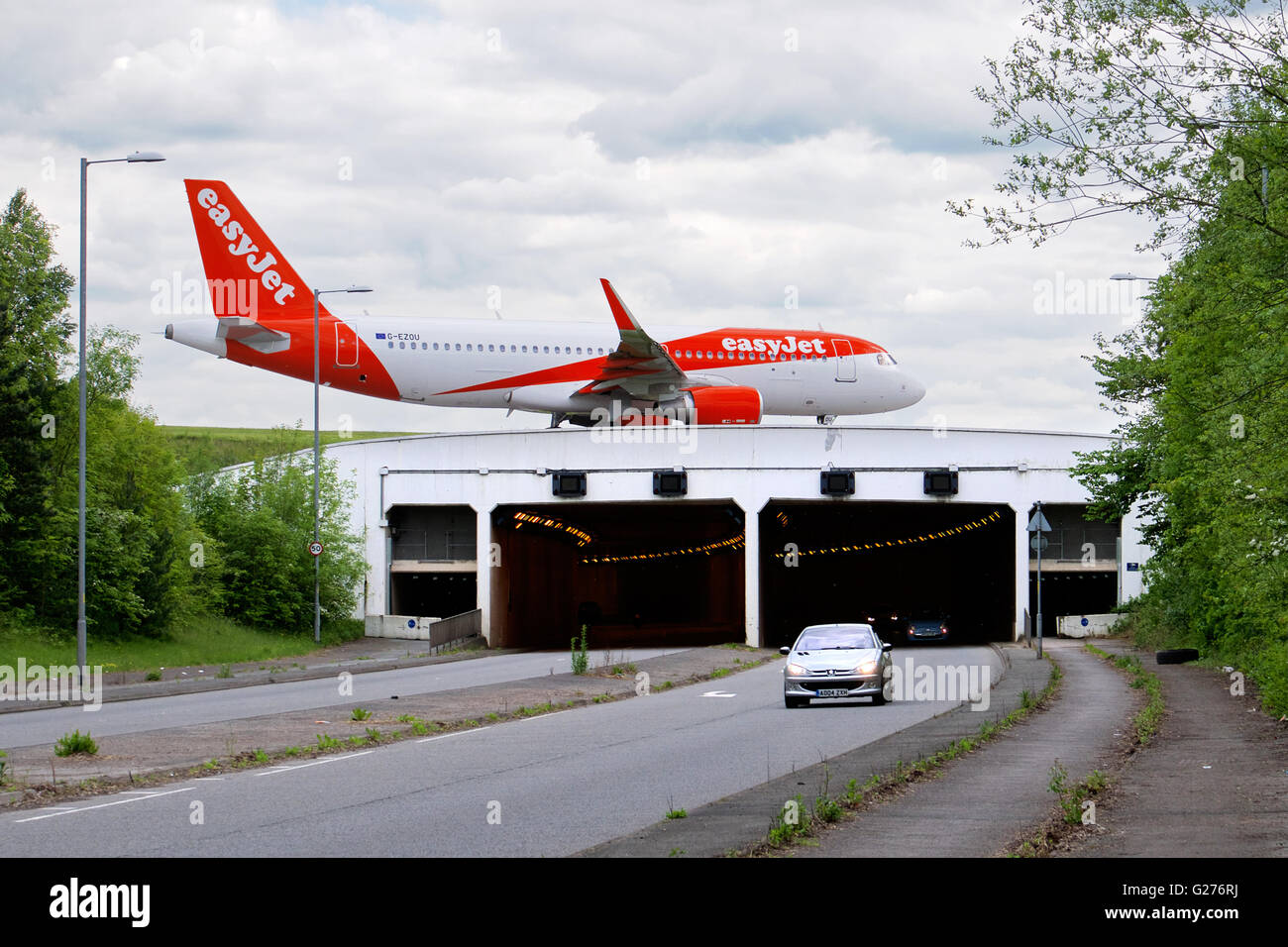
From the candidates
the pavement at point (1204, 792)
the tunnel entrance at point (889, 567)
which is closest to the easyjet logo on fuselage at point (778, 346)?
the tunnel entrance at point (889, 567)

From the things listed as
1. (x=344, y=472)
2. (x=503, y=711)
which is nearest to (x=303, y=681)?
(x=503, y=711)

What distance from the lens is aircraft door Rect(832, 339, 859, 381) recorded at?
48.8 m

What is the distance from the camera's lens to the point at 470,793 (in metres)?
14.4

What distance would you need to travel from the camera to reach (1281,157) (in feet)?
48.3

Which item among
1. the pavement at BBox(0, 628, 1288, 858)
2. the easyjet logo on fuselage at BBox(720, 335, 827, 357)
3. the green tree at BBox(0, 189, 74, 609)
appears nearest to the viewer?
the pavement at BBox(0, 628, 1288, 858)

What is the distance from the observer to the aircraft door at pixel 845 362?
1923 inches

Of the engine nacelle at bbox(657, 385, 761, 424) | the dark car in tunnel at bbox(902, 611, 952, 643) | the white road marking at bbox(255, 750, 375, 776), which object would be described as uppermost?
the engine nacelle at bbox(657, 385, 761, 424)

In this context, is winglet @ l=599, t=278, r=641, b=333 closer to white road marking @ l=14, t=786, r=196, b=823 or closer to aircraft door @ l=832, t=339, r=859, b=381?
aircraft door @ l=832, t=339, r=859, b=381

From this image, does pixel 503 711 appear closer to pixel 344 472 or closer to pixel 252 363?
pixel 252 363

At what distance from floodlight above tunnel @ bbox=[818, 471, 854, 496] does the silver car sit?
23.9 metres

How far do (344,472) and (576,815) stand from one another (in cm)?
4394

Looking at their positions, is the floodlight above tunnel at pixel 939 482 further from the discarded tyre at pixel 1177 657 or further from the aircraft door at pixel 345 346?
the aircraft door at pixel 345 346

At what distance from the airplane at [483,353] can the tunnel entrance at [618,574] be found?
7155 mm

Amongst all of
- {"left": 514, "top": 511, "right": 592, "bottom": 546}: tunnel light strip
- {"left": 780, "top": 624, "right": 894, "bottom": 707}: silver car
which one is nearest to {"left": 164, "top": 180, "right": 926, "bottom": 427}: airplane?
{"left": 514, "top": 511, "right": 592, "bottom": 546}: tunnel light strip
